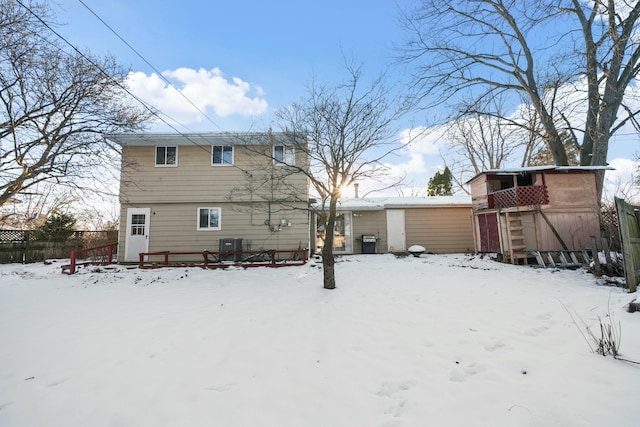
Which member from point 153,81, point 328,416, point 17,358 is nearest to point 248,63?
point 153,81

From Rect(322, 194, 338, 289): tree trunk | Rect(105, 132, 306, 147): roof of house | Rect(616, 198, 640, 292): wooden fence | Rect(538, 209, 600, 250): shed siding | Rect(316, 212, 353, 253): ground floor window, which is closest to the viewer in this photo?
A: Rect(616, 198, 640, 292): wooden fence

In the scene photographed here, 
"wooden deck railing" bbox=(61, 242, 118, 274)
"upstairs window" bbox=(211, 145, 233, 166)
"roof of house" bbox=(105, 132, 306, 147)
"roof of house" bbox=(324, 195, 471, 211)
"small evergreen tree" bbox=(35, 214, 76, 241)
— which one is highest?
"roof of house" bbox=(105, 132, 306, 147)

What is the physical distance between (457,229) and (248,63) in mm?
12845

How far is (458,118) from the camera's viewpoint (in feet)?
37.0

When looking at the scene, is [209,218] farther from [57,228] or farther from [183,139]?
[57,228]

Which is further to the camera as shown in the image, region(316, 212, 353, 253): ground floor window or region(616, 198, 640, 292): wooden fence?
region(316, 212, 353, 253): ground floor window

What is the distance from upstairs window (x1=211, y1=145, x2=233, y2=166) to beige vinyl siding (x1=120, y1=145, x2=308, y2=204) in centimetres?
17

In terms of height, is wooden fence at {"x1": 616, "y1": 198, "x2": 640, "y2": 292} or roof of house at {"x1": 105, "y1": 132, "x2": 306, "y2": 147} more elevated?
roof of house at {"x1": 105, "y1": 132, "x2": 306, "y2": 147}

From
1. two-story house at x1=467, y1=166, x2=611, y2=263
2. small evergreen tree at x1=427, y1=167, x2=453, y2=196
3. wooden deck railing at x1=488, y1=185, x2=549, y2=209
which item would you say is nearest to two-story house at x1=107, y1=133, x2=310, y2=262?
two-story house at x1=467, y1=166, x2=611, y2=263

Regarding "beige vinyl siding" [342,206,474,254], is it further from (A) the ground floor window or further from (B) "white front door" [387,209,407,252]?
(A) the ground floor window

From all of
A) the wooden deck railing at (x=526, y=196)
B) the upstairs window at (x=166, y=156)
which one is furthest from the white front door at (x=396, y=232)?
the upstairs window at (x=166, y=156)

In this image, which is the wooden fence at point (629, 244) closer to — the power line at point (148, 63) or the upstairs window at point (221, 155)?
the power line at point (148, 63)

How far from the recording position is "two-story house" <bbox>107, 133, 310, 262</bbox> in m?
11.7

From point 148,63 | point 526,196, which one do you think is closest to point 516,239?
point 526,196
